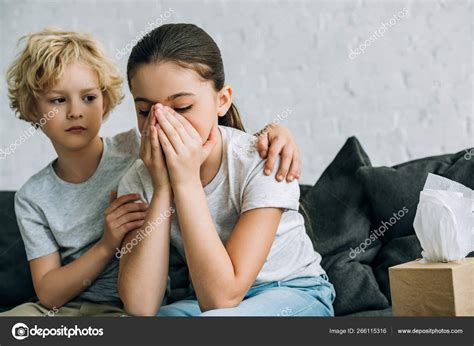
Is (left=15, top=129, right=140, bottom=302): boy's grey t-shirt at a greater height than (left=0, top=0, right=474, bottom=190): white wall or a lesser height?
lesser

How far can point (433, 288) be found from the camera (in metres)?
1.04

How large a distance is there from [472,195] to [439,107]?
1058mm

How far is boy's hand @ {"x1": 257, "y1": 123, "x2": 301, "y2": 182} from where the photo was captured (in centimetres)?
122

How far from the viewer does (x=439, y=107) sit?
7.13ft

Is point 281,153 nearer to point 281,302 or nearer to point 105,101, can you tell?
point 281,302

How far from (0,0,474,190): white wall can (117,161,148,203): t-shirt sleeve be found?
0.96 metres

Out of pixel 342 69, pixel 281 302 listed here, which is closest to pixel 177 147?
pixel 281 302

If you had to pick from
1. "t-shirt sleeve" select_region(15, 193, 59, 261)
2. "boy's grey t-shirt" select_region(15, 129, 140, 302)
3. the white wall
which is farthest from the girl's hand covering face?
the white wall

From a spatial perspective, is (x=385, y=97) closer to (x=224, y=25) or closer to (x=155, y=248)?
(x=224, y=25)

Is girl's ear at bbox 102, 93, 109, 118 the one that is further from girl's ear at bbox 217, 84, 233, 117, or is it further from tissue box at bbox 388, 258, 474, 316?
tissue box at bbox 388, 258, 474, 316

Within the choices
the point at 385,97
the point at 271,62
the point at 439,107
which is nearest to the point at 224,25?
the point at 271,62

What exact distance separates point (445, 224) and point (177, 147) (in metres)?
0.49
